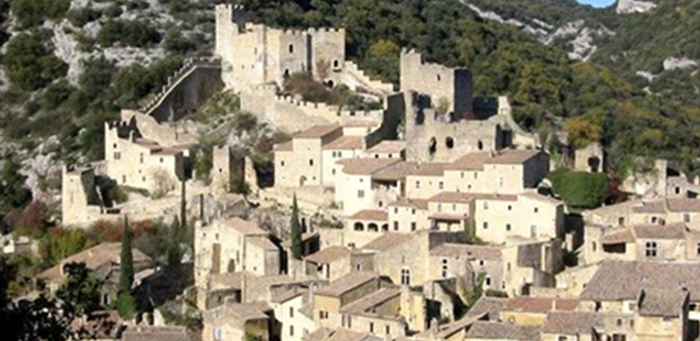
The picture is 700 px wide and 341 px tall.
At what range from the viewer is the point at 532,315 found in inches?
1487

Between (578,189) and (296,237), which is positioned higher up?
(578,189)

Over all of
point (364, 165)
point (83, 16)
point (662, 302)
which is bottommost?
point (662, 302)

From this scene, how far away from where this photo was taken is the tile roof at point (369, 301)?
129 feet

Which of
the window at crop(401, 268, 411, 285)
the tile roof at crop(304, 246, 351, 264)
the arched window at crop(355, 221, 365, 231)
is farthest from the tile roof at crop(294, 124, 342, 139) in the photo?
the window at crop(401, 268, 411, 285)

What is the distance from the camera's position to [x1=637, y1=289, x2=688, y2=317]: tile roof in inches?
1415

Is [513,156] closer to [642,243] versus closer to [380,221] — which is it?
[380,221]

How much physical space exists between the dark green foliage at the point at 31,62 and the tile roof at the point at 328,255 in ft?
102

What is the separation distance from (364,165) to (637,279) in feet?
37.9

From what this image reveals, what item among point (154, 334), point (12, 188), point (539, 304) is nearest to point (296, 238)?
point (154, 334)

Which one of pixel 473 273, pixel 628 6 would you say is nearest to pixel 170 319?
pixel 473 273

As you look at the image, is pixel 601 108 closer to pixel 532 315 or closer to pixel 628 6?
pixel 532 315

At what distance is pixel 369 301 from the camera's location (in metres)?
39.8

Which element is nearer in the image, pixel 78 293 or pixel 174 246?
pixel 78 293

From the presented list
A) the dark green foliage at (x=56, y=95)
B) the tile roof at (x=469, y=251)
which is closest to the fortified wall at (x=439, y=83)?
the tile roof at (x=469, y=251)
